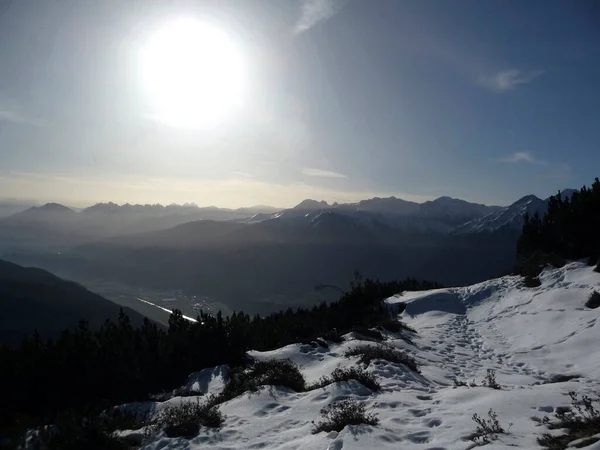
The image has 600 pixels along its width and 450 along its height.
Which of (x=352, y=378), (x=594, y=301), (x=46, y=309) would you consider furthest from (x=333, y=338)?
(x=46, y=309)

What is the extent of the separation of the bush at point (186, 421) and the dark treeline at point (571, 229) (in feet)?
72.2

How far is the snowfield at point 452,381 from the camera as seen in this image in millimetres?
6176

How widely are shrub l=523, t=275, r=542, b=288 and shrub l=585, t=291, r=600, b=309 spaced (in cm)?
528

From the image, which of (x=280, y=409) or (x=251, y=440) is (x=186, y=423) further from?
(x=280, y=409)

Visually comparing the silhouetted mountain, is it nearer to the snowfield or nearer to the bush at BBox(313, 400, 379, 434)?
the snowfield

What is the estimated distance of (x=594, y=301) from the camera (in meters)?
16.3

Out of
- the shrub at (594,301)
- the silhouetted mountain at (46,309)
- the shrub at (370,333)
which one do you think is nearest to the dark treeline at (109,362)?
the shrub at (370,333)

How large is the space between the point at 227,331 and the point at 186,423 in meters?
7.43

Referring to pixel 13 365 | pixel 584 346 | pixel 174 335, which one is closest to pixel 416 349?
pixel 584 346

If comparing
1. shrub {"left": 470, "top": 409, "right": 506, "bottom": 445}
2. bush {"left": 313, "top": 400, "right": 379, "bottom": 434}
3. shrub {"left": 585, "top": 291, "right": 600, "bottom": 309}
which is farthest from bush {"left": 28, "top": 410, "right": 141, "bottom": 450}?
shrub {"left": 585, "top": 291, "right": 600, "bottom": 309}

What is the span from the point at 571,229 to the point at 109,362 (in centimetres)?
2609

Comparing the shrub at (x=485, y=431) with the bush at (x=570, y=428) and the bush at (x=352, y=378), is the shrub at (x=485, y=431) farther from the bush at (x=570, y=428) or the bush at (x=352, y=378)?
the bush at (x=352, y=378)

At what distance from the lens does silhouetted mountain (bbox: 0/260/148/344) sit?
76.9 meters

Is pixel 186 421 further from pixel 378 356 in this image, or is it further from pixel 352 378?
pixel 378 356
